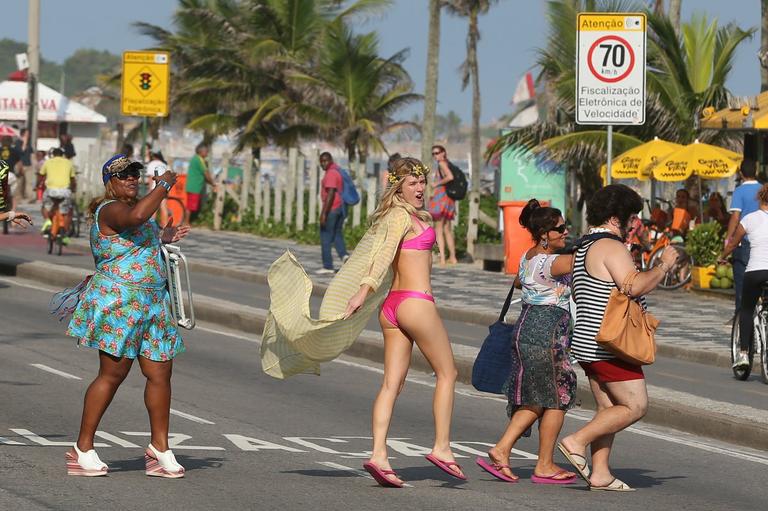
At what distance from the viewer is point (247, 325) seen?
737 inches

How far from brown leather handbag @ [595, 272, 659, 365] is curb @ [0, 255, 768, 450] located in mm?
2715

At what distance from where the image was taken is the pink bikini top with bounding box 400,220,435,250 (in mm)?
9391

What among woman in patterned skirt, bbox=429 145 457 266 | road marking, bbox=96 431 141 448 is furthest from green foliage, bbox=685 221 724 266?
road marking, bbox=96 431 141 448

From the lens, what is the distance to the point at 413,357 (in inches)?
625

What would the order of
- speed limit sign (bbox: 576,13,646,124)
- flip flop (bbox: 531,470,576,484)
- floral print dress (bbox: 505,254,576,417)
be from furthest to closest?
speed limit sign (bbox: 576,13,646,124)
flip flop (bbox: 531,470,576,484)
floral print dress (bbox: 505,254,576,417)

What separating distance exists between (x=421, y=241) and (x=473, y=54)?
70.5m

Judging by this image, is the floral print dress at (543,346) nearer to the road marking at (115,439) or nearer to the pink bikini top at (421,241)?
the pink bikini top at (421,241)

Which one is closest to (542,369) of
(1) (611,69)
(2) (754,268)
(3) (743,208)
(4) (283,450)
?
(4) (283,450)

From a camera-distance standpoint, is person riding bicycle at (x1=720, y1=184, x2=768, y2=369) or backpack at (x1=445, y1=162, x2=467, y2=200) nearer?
person riding bicycle at (x1=720, y1=184, x2=768, y2=369)

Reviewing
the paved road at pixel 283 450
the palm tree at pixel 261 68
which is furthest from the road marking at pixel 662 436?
the palm tree at pixel 261 68

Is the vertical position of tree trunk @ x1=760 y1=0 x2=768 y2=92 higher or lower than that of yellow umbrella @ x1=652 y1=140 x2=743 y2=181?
higher

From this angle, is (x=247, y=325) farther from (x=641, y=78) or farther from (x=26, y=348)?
(x=641, y=78)

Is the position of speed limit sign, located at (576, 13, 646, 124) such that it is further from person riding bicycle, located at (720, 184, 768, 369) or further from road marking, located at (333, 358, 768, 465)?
road marking, located at (333, 358, 768, 465)

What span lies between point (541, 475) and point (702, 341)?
9.06 metres
